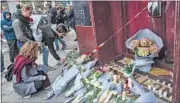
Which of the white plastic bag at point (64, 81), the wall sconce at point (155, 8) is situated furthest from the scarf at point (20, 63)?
the wall sconce at point (155, 8)

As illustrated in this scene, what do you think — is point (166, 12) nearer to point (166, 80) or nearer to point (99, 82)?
point (166, 80)

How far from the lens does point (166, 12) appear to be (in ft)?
17.5

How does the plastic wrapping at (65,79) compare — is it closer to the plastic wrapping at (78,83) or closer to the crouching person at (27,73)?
the plastic wrapping at (78,83)

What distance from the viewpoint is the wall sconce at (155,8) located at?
533 centimetres

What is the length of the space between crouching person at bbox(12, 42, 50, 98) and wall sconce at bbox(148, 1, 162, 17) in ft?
7.62

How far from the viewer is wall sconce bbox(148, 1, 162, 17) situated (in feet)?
17.5

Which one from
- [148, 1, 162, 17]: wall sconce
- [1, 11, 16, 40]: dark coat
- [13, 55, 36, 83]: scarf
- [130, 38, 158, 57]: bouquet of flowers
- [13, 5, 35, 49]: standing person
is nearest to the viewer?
[13, 55, 36, 83]: scarf

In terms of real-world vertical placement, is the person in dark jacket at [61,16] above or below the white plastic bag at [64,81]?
above

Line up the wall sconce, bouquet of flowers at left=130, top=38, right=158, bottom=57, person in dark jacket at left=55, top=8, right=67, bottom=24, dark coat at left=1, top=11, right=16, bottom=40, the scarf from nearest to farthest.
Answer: the scarf < the wall sconce < bouquet of flowers at left=130, top=38, right=158, bottom=57 < dark coat at left=1, top=11, right=16, bottom=40 < person in dark jacket at left=55, top=8, right=67, bottom=24

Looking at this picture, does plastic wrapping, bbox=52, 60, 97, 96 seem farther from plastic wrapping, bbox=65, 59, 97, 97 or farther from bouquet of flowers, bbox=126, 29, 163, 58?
bouquet of flowers, bbox=126, 29, 163, 58

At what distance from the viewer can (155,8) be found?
5.38m

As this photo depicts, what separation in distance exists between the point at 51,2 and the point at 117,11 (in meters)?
9.53

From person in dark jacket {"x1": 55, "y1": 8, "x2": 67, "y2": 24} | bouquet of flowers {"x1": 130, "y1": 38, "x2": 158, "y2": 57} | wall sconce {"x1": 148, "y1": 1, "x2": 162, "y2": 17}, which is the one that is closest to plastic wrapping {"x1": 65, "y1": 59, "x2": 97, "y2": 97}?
bouquet of flowers {"x1": 130, "y1": 38, "x2": 158, "y2": 57}

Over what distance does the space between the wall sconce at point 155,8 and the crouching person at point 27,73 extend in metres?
2.32
